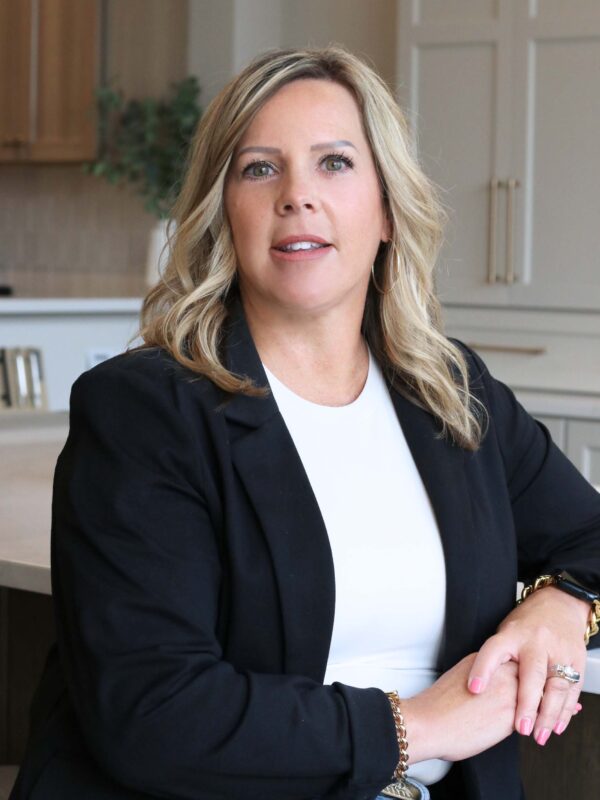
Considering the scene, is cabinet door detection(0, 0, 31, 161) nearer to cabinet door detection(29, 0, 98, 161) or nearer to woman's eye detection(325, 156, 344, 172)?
cabinet door detection(29, 0, 98, 161)

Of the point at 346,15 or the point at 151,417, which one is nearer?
the point at 151,417

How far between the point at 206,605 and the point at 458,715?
0.27 m

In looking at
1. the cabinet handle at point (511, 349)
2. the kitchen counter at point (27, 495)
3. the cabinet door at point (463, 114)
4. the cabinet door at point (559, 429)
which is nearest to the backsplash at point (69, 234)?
the cabinet door at point (463, 114)

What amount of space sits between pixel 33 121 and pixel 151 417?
4.14m

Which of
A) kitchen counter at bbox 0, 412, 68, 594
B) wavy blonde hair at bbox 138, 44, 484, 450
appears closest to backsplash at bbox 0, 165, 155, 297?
kitchen counter at bbox 0, 412, 68, 594

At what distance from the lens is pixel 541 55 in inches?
150

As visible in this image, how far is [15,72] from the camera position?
5.04m

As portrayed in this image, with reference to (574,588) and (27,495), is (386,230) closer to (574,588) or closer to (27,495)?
(574,588)

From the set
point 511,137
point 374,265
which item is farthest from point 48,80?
Result: point 374,265

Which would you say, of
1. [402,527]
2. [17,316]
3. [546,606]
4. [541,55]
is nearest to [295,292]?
[402,527]

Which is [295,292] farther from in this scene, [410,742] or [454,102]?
[454,102]

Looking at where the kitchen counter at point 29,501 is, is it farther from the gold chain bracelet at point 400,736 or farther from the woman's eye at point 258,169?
the woman's eye at point 258,169

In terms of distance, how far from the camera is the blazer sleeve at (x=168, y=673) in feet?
3.51

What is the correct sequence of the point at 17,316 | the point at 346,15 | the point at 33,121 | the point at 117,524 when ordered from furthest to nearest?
1. the point at 33,121
2. the point at 346,15
3. the point at 17,316
4. the point at 117,524
